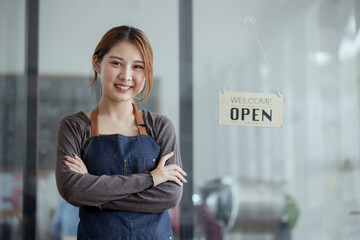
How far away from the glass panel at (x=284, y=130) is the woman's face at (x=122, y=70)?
0.87 meters

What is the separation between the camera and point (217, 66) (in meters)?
2.30

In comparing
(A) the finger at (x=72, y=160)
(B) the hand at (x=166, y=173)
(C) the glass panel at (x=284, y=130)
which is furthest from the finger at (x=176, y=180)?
(C) the glass panel at (x=284, y=130)

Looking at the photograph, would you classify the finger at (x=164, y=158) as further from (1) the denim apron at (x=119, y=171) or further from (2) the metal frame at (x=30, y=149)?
(2) the metal frame at (x=30, y=149)

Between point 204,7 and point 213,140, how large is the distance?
27.1 inches

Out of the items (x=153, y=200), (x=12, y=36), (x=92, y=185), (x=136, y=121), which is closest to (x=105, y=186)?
(x=92, y=185)

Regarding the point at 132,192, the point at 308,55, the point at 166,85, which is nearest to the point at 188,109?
the point at 166,85

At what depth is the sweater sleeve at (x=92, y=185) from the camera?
129cm

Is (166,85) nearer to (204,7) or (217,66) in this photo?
(217,66)

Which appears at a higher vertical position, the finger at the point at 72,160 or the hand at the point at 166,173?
the finger at the point at 72,160

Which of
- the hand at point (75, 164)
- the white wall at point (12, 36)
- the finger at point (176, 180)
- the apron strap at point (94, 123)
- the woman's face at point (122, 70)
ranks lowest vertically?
the finger at point (176, 180)

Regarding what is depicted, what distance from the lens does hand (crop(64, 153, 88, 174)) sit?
1.33 metres

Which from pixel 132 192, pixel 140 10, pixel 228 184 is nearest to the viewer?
pixel 132 192

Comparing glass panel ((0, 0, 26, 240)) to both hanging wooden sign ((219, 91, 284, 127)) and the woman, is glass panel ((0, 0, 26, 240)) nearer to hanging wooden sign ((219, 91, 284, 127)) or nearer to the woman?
the woman

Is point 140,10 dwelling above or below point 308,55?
above
